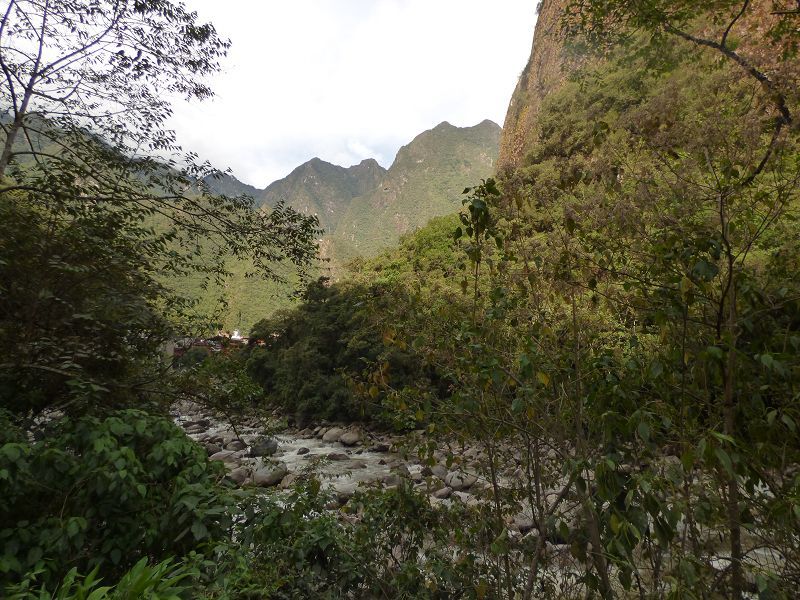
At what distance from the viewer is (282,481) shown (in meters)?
9.64

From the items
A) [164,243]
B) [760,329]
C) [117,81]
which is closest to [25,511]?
[164,243]

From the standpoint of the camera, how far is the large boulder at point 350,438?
14.4 metres

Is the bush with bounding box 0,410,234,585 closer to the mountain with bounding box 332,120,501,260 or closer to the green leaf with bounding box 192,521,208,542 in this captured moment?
the green leaf with bounding box 192,521,208,542

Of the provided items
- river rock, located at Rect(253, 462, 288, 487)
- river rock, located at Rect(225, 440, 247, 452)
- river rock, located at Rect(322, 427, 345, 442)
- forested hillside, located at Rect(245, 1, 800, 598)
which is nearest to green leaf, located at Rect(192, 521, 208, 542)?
forested hillside, located at Rect(245, 1, 800, 598)

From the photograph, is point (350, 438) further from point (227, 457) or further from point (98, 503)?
point (98, 503)

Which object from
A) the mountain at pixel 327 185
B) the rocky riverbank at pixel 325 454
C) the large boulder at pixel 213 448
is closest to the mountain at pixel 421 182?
the mountain at pixel 327 185

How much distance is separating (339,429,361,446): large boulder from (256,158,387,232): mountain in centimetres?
14431

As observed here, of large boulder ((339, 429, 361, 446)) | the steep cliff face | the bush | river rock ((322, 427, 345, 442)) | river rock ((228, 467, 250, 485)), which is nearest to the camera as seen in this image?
the bush

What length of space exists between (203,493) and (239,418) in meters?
2.18

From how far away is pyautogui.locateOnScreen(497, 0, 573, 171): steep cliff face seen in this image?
1283 inches

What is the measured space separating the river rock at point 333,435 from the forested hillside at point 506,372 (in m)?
10.5

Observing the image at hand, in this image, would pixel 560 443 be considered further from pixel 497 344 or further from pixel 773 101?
pixel 773 101

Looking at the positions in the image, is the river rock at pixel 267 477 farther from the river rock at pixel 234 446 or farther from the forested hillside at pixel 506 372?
the forested hillside at pixel 506 372

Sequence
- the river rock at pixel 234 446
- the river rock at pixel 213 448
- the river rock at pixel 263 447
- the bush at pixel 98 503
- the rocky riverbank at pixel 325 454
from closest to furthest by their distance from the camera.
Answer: the bush at pixel 98 503 → the river rock at pixel 263 447 → the rocky riverbank at pixel 325 454 → the river rock at pixel 213 448 → the river rock at pixel 234 446
